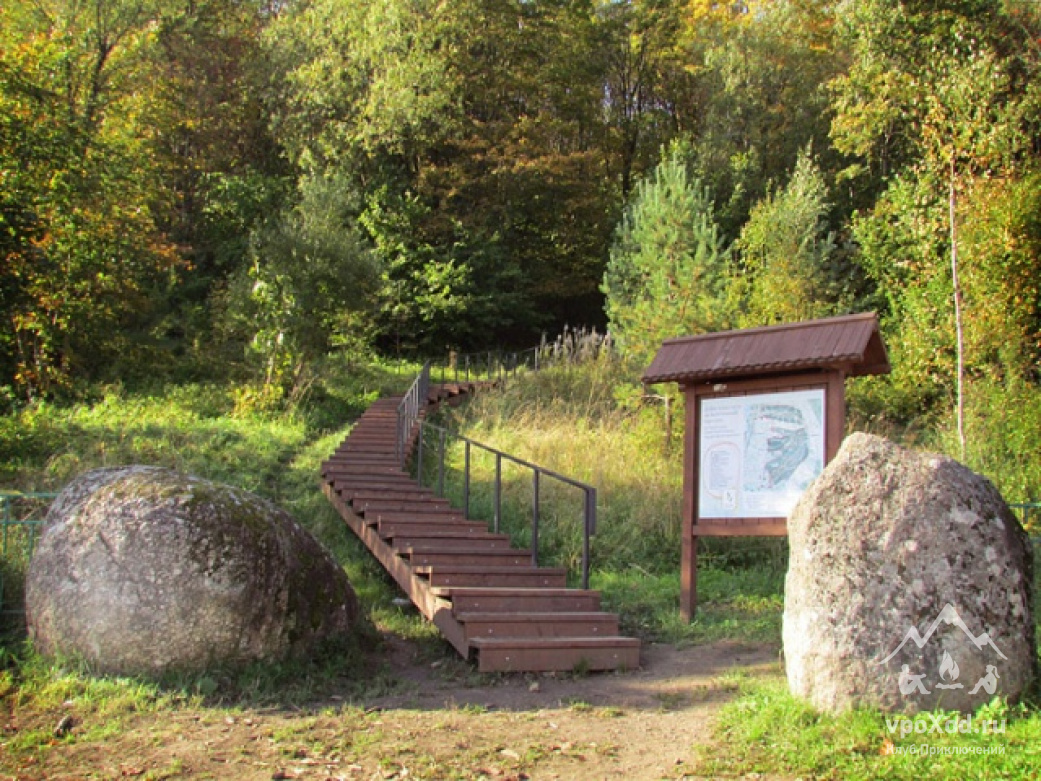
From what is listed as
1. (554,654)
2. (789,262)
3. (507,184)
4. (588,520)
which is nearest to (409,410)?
(588,520)

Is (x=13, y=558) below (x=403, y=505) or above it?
below

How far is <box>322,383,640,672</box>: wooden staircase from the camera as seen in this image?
754 cm

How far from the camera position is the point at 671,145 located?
3397cm

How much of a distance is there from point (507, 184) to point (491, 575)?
24.9m

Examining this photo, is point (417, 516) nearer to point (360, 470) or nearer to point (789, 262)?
point (360, 470)

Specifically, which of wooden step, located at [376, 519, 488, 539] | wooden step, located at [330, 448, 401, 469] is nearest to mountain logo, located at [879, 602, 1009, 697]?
wooden step, located at [376, 519, 488, 539]

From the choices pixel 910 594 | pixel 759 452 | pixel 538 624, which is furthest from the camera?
pixel 759 452

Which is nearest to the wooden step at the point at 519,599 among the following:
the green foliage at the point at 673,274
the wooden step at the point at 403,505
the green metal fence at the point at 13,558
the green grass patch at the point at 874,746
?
the wooden step at the point at 403,505

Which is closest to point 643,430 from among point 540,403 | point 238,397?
point 540,403

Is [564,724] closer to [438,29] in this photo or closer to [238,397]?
[238,397]

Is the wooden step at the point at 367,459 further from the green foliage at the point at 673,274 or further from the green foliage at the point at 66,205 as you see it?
the green foliage at the point at 66,205

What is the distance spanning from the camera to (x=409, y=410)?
56.5 ft

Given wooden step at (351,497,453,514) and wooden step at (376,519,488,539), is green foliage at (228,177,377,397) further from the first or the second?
wooden step at (376,519,488,539)

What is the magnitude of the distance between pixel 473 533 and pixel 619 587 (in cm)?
172
